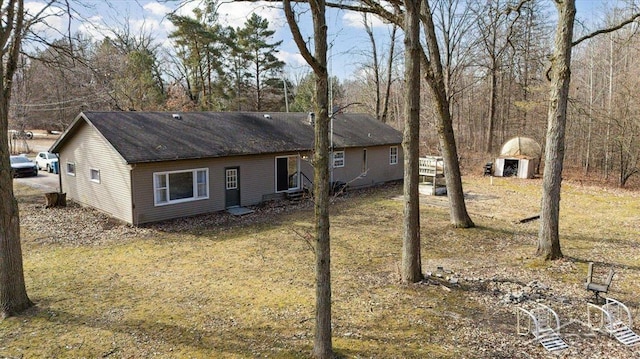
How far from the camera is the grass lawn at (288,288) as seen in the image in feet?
19.4

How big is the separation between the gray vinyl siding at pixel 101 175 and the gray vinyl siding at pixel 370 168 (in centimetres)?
970

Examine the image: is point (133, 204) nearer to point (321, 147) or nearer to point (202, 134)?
point (202, 134)

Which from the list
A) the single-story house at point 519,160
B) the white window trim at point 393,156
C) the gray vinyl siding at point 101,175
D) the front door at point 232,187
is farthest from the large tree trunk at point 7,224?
the single-story house at point 519,160

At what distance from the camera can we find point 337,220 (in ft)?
46.4

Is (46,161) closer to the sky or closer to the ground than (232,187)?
closer to the sky

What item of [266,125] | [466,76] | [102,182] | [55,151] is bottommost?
[102,182]

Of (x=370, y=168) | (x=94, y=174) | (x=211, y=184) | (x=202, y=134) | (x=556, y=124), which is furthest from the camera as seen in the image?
(x=370, y=168)

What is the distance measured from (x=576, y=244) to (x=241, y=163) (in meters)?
11.5

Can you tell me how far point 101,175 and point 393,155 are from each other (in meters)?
15.0

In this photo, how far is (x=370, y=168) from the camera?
21.7 meters

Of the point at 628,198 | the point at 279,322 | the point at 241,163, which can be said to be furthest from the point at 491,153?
the point at 279,322

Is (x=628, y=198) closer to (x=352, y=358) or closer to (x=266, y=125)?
(x=266, y=125)

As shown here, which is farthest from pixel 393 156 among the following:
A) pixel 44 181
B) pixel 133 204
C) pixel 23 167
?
pixel 23 167

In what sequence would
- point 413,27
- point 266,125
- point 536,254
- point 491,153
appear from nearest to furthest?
point 413,27 → point 536,254 → point 266,125 → point 491,153
